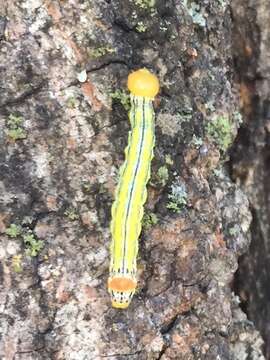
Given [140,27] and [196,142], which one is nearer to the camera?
[140,27]

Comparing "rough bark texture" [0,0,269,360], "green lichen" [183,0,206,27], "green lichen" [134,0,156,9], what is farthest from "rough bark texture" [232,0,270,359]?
"green lichen" [134,0,156,9]

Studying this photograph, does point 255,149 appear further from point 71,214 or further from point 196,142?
point 71,214

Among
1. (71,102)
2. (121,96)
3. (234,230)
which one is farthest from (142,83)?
(234,230)

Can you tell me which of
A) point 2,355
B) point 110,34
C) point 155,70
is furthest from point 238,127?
point 2,355

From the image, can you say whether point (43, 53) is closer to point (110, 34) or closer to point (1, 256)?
point (110, 34)

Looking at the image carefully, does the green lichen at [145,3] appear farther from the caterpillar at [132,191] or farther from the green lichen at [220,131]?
the green lichen at [220,131]

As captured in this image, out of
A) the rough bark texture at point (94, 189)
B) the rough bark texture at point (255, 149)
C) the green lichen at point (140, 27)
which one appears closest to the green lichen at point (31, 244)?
the rough bark texture at point (94, 189)

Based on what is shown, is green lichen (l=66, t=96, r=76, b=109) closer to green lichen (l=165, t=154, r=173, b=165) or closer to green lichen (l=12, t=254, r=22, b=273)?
green lichen (l=165, t=154, r=173, b=165)
